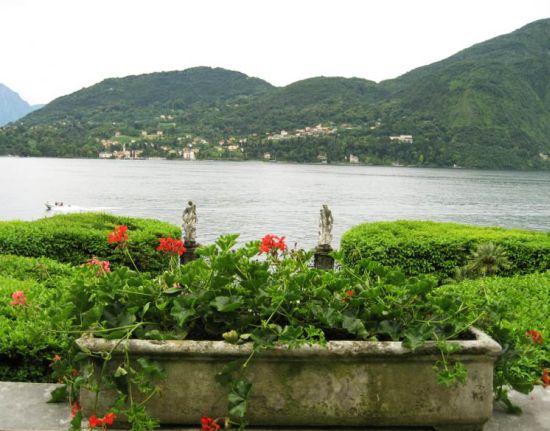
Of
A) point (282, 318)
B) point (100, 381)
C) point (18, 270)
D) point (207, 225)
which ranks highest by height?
point (282, 318)

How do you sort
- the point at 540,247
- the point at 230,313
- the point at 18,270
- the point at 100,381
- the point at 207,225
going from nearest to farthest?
1. the point at 100,381
2. the point at 230,313
3. the point at 18,270
4. the point at 540,247
5. the point at 207,225

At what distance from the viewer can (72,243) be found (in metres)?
13.6

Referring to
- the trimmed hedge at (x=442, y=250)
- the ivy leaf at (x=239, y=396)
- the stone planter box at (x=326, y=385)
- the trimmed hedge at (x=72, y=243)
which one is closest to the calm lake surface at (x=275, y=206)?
the trimmed hedge at (x=442, y=250)

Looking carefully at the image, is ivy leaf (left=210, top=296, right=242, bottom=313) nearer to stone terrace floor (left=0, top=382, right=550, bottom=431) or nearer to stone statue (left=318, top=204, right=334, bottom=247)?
stone terrace floor (left=0, top=382, right=550, bottom=431)

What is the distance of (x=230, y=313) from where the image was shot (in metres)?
3.21

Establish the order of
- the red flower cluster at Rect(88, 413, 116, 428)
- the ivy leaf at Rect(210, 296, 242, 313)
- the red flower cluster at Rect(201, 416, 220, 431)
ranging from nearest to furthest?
the red flower cluster at Rect(88, 413, 116, 428), the red flower cluster at Rect(201, 416, 220, 431), the ivy leaf at Rect(210, 296, 242, 313)

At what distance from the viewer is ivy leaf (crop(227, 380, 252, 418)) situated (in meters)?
2.85

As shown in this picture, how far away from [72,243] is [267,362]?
1180 centimetres

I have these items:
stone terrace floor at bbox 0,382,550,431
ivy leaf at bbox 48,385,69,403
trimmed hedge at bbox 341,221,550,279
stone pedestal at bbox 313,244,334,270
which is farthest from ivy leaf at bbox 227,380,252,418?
stone pedestal at bbox 313,244,334,270

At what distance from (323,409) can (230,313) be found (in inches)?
30.3

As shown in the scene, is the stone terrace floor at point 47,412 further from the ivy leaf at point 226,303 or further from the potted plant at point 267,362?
the ivy leaf at point 226,303

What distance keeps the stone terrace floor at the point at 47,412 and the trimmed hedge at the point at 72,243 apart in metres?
8.95

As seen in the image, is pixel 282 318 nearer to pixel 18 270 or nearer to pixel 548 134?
pixel 18 270

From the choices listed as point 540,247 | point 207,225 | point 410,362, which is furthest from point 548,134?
point 410,362
